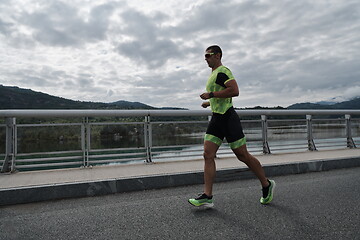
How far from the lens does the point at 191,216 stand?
3.08 meters

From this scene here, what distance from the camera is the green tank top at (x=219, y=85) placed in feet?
11.1

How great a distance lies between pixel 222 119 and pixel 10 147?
4175 mm

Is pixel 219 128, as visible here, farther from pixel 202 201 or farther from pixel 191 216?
pixel 191 216

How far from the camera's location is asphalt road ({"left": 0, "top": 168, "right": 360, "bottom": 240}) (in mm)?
→ 2572

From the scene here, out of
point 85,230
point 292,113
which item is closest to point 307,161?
point 292,113

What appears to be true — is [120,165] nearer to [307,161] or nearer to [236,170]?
[236,170]

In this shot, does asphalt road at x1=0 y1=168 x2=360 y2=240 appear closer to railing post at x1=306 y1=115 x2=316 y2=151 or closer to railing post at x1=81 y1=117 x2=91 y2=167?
railing post at x1=81 y1=117 x2=91 y2=167

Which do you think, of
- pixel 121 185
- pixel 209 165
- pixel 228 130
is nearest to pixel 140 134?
pixel 121 185

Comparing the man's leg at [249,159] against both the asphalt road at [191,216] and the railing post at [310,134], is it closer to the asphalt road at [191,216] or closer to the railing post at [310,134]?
the asphalt road at [191,216]

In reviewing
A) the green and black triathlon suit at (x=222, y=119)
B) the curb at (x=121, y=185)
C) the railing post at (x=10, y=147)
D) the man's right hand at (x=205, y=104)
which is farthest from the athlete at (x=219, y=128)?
the railing post at (x=10, y=147)

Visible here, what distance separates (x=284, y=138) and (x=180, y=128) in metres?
3.34

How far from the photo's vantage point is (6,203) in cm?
374

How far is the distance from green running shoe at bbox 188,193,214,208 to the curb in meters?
1.34

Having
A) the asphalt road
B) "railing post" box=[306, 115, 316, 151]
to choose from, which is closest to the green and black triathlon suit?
the asphalt road
